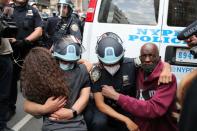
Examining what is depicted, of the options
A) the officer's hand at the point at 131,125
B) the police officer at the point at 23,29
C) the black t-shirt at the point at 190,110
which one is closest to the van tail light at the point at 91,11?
the police officer at the point at 23,29

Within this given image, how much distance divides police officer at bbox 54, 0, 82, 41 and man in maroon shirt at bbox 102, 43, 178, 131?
2.64m

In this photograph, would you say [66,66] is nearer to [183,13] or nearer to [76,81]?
[76,81]

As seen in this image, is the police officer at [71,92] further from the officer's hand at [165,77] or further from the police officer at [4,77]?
the police officer at [4,77]

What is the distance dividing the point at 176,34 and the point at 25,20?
224 centimetres

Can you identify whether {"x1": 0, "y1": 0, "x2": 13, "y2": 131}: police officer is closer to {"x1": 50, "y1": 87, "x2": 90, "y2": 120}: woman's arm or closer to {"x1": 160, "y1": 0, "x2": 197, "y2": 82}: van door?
{"x1": 160, "y1": 0, "x2": 197, "y2": 82}: van door

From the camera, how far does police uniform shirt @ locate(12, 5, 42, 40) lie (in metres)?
6.19

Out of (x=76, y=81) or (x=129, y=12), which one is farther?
(x=129, y=12)

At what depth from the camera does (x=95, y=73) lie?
3504mm

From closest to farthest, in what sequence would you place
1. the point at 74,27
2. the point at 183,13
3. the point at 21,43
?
the point at 183,13 < the point at 21,43 < the point at 74,27

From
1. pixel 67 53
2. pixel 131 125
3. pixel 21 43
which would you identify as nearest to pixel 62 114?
pixel 67 53

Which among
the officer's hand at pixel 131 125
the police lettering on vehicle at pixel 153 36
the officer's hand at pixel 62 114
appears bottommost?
the officer's hand at pixel 131 125

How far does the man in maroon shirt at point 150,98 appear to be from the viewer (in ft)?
10.8

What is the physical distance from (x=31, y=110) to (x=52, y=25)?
5181mm

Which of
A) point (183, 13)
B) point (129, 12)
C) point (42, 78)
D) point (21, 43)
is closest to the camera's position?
point (42, 78)
